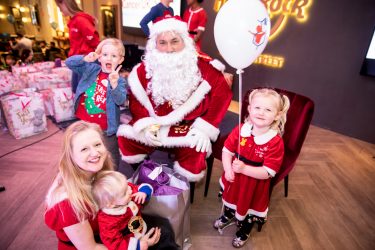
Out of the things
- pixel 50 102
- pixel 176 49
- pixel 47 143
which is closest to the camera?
pixel 176 49

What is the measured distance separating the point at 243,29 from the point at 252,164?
Answer: 0.88 meters

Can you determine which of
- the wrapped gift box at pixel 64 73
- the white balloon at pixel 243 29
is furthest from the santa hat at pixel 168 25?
the wrapped gift box at pixel 64 73

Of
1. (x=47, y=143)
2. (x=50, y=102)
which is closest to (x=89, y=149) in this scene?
(x=47, y=143)

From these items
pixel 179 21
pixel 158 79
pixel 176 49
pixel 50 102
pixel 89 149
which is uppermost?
pixel 179 21

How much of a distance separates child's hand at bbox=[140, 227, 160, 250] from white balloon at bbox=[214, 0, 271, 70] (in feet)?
4.04

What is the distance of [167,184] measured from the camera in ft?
5.09

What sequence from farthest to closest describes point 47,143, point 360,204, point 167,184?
point 47,143 < point 360,204 < point 167,184

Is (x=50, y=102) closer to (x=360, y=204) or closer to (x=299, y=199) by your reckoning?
(x=299, y=199)

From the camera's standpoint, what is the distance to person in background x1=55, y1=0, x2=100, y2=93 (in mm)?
2750

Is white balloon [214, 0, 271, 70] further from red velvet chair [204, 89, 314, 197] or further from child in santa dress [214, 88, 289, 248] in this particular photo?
red velvet chair [204, 89, 314, 197]

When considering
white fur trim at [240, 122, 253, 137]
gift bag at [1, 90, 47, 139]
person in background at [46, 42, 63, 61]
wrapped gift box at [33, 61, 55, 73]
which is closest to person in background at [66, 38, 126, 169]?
white fur trim at [240, 122, 253, 137]

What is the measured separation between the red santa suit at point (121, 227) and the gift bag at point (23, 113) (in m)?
2.51

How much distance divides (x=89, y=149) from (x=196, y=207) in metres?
1.32

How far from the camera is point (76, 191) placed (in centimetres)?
104
